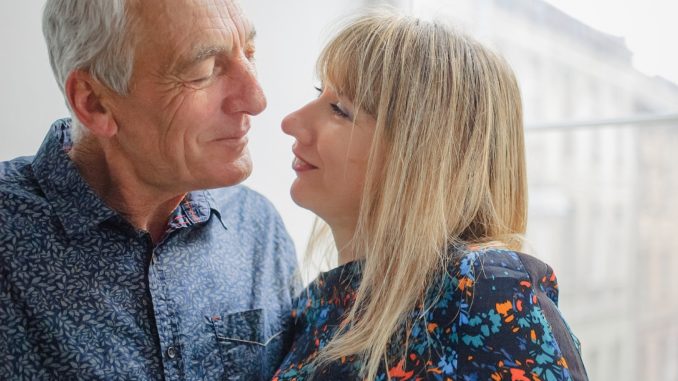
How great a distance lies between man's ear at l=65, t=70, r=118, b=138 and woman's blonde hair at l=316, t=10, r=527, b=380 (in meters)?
0.46

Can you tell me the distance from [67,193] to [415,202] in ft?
2.21

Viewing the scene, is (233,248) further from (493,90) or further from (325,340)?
(493,90)

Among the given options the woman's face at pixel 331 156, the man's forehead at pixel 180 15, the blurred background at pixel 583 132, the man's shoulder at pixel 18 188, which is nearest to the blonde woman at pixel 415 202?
the woman's face at pixel 331 156

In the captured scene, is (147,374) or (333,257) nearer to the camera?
(147,374)

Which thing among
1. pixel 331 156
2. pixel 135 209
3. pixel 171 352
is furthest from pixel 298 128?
pixel 171 352

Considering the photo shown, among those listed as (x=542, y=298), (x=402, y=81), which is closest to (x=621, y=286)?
(x=542, y=298)

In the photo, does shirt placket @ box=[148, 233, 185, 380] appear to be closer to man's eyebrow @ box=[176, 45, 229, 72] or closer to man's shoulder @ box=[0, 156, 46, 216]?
man's shoulder @ box=[0, 156, 46, 216]

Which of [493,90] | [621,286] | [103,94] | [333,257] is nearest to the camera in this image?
[493,90]

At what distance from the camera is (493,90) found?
1.38m

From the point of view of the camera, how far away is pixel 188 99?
147cm

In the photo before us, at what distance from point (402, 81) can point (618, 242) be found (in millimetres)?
1162

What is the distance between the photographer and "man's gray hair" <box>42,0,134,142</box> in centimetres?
141

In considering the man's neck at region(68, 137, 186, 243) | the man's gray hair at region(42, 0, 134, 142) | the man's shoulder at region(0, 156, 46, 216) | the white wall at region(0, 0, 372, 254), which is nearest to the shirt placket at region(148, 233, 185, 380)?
the man's neck at region(68, 137, 186, 243)

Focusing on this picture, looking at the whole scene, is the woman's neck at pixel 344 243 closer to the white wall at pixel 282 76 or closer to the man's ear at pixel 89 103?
the man's ear at pixel 89 103
